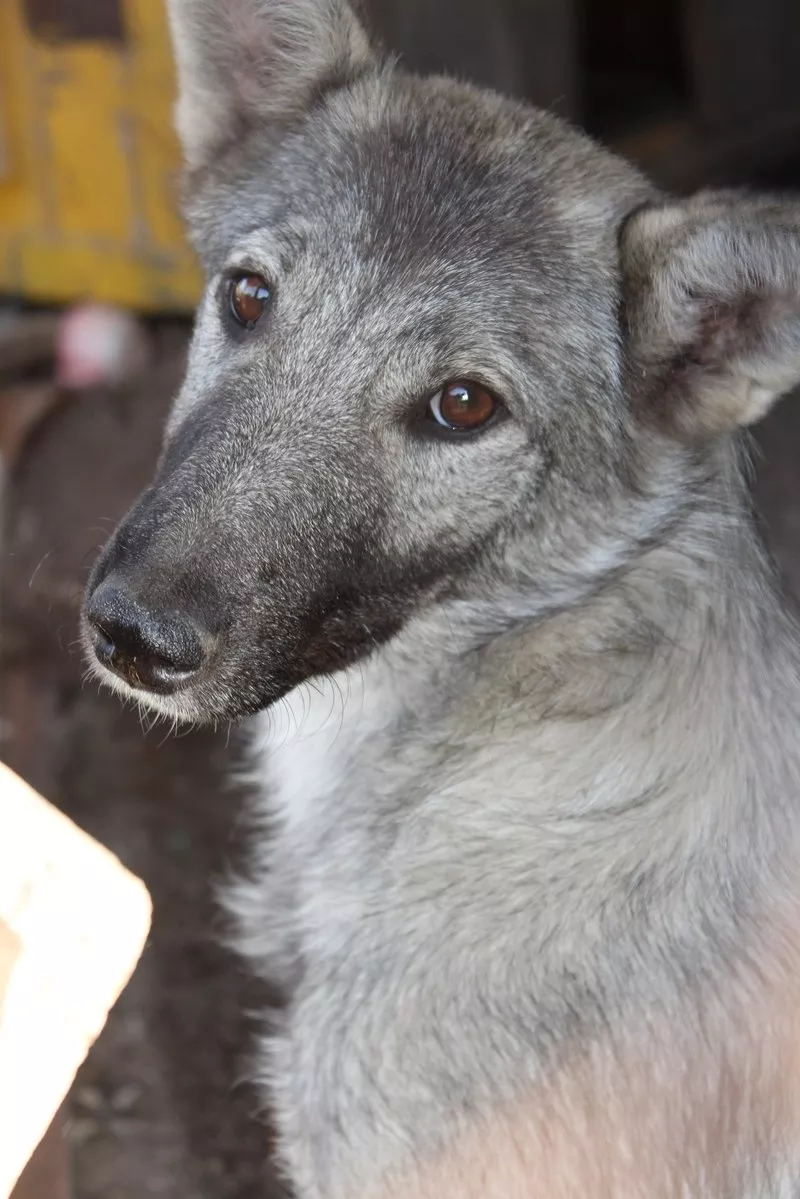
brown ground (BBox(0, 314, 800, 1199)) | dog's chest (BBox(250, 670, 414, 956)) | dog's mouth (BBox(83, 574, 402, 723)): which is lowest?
brown ground (BBox(0, 314, 800, 1199))

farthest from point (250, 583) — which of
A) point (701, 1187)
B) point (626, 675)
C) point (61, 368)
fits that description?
point (61, 368)

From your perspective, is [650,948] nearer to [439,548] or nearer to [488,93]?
[439,548]

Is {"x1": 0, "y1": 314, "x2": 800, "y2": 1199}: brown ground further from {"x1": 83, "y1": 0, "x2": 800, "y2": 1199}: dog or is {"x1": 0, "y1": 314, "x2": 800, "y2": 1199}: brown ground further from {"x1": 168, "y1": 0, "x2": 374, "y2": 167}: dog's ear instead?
{"x1": 168, "y1": 0, "x2": 374, "y2": 167}: dog's ear

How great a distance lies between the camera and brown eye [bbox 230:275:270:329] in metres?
2.13

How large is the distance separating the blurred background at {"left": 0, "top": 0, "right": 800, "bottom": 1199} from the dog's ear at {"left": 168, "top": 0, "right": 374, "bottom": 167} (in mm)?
353

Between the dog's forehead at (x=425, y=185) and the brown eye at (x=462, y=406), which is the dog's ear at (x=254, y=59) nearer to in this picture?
the dog's forehead at (x=425, y=185)

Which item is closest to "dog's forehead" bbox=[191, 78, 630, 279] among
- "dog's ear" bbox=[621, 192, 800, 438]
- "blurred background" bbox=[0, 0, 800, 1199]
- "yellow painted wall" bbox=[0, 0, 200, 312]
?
"dog's ear" bbox=[621, 192, 800, 438]

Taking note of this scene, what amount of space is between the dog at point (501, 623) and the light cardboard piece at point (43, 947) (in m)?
0.28

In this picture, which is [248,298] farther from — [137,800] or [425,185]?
[137,800]

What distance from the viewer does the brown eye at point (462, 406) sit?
2002 mm

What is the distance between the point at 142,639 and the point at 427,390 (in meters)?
0.65

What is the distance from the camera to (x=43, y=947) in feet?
6.15

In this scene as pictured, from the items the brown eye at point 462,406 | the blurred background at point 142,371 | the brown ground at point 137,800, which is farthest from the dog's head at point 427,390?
the blurred background at point 142,371

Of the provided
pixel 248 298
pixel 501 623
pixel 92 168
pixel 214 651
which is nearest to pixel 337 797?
pixel 501 623
